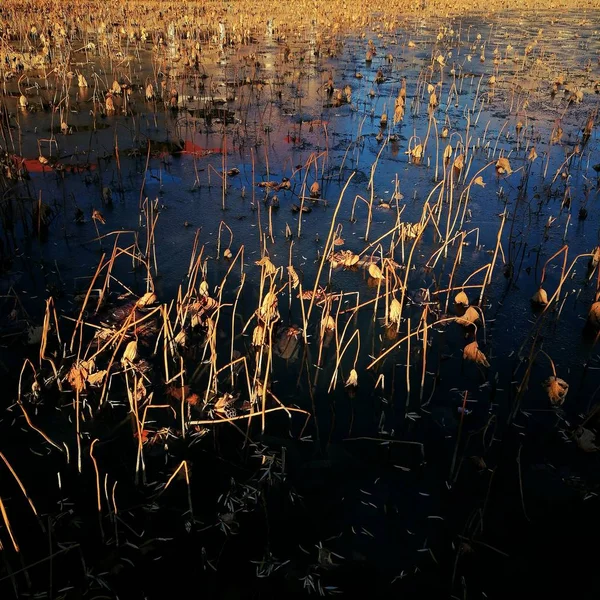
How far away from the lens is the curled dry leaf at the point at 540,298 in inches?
160

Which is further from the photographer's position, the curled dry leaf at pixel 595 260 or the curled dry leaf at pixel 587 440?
the curled dry leaf at pixel 595 260

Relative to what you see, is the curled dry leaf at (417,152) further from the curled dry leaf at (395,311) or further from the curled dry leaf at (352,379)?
the curled dry leaf at (352,379)

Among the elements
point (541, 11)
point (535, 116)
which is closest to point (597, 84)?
point (535, 116)

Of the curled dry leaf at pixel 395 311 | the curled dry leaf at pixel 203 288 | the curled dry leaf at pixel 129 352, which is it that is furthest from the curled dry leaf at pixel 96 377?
the curled dry leaf at pixel 395 311

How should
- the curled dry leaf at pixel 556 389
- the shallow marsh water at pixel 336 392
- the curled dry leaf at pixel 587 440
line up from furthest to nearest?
the curled dry leaf at pixel 556 389 → the curled dry leaf at pixel 587 440 → the shallow marsh water at pixel 336 392

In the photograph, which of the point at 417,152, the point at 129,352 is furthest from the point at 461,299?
the point at 417,152

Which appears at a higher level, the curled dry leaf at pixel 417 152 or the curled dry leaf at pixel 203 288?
the curled dry leaf at pixel 417 152

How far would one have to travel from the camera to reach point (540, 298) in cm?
409

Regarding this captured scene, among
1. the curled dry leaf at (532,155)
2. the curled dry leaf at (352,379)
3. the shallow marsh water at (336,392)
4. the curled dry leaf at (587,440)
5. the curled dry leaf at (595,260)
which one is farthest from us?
the curled dry leaf at (532,155)

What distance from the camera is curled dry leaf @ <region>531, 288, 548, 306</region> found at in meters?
4.06

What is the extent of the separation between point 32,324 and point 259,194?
3.05 metres

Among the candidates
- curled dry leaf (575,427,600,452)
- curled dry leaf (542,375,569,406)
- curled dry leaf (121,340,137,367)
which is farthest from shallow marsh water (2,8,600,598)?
curled dry leaf (121,340,137,367)

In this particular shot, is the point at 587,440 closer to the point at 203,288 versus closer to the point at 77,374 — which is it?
the point at 203,288

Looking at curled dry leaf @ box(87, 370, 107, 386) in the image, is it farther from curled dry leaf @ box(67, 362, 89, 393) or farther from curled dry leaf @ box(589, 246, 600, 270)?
curled dry leaf @ box(589, 246, 600, 270)
